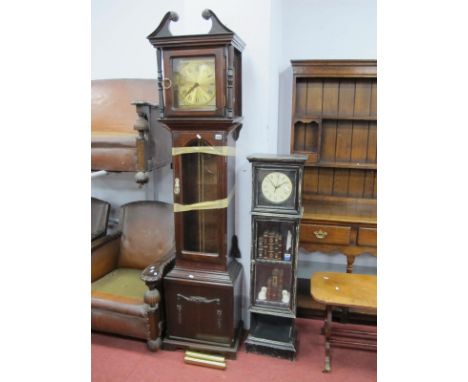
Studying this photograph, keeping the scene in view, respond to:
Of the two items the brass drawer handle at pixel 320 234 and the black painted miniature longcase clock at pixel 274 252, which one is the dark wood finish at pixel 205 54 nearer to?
the black painted miniature longcase clock at pixel 274 252

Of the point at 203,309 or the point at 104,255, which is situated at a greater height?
the point at 104,255

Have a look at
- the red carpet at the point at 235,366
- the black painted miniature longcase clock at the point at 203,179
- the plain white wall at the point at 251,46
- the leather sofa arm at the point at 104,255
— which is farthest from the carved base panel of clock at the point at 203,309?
the leather sofa arm at the point at 104,255

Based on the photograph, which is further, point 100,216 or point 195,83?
point 100,216

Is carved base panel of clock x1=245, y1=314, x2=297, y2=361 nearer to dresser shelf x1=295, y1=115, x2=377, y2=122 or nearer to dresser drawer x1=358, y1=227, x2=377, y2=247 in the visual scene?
dresser drawer x1=358, y1=227, x2=377, y2=247

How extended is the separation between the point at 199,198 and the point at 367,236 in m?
1.14

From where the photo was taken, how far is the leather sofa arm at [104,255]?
8.01 feet

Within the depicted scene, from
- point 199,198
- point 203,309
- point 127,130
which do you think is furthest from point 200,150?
point 203,309

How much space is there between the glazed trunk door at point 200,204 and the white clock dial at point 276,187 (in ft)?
0.83

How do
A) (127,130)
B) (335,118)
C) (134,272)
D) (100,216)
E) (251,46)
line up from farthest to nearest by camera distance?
(100,216) < (134,272) < (335,118) < (127,130) < (251,46)

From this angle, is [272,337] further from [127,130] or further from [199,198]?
[127,130]

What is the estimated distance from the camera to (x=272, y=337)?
219 cm
